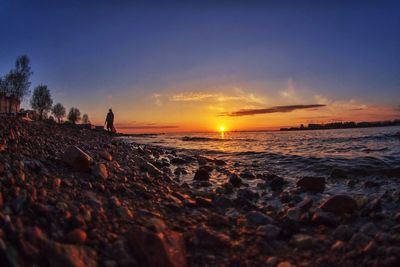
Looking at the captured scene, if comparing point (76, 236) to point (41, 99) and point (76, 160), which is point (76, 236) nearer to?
point (76, 160)

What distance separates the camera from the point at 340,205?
5.32m

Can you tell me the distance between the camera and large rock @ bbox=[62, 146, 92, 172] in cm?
601

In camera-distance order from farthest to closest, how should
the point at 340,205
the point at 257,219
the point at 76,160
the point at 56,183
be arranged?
the point at 76,160
the point at 340,205
the point at 257,219
the point at 56,183

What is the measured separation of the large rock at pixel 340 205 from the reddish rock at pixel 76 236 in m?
4.14

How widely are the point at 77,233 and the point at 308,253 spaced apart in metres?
2.81

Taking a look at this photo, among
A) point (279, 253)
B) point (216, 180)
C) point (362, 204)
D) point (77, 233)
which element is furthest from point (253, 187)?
point (77, 233)

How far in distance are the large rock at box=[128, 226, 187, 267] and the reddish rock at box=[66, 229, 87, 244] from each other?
510mm

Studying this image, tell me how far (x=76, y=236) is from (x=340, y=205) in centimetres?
443

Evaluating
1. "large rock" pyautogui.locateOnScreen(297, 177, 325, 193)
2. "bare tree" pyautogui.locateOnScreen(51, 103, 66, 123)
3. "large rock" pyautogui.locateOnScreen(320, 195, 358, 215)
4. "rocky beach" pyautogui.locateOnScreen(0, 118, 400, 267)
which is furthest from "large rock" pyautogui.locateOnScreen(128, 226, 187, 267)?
"bare tree" pyautogui.locateOnScreen(51, 103, 66, 123)

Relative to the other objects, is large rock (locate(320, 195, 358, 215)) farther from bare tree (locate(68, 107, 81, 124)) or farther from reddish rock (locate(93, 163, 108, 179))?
bare tree (locate(68, 107, 81, 124))

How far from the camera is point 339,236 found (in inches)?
163

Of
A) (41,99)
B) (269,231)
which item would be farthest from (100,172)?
(41,99)

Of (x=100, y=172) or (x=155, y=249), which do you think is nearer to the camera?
(x=155, y=249)

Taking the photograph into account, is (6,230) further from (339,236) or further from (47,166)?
(339,236)
